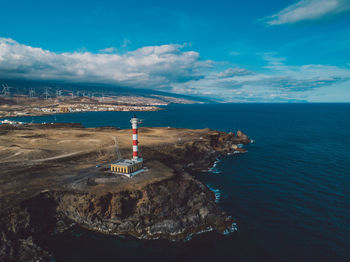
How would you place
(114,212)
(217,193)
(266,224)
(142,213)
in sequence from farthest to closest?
1. (217,193)
2. (266,224)
3. (142,213)
4. (114,212)

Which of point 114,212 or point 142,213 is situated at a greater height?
point 114,212

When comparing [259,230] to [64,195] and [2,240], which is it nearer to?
[64,195]

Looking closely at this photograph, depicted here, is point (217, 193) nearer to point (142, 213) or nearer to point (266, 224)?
point (266, 224)

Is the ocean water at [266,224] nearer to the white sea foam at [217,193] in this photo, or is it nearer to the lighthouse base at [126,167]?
the white sea foam at [217,193]

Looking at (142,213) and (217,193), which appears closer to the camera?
(142,213)

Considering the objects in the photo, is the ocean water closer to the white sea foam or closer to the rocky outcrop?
the white sea foam

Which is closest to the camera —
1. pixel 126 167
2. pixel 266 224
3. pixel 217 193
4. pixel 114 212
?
pixel 114 212

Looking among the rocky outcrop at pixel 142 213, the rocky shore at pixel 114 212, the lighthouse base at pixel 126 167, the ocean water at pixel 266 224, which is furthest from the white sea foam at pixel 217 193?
the lighthouse base at pixel 126 167

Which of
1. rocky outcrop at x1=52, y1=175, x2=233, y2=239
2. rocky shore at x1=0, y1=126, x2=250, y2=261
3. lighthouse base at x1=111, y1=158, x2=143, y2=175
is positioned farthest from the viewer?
lighthouse base at x1=111, y1=158, x2=143, y2=175

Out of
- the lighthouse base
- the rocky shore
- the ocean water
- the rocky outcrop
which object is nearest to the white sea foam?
the ocean water

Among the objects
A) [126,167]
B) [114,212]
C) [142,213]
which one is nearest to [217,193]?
[142,213]
